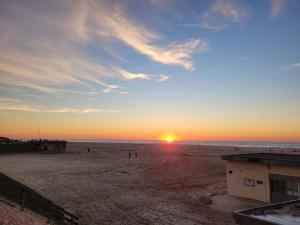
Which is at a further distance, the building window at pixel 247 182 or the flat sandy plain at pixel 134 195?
the building window at pixel 247 182

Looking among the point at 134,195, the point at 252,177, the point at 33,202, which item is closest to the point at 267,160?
the point at 252,177

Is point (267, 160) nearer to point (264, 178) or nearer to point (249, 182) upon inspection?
point (264, 178)

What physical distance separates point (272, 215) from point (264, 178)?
14347 millimetres

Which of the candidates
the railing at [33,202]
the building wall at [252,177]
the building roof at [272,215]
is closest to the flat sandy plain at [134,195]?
the building wall at [252,177]

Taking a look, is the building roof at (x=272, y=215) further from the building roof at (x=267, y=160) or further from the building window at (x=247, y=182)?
the building window at (x=247, y=182)

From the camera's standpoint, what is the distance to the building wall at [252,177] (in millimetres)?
19366

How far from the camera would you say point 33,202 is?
49.7ft

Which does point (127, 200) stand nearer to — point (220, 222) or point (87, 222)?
point (87, 222)

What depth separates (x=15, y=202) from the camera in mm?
14078

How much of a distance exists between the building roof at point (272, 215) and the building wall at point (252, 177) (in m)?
11.8

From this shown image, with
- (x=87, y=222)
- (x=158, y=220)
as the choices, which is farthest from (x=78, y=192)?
(x=158, y=220)

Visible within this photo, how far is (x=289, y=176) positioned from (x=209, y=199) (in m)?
6.05

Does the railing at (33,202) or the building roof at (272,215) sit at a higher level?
the building roof at (272,215)

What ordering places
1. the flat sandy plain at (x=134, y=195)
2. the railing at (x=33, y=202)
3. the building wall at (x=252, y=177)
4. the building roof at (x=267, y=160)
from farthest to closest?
the building wall at (x=252, y=177)
the building roof at (x=267, y=160)
the flat sandy plain at (x=134, y=195)
the railing at (x=33, y=202)
